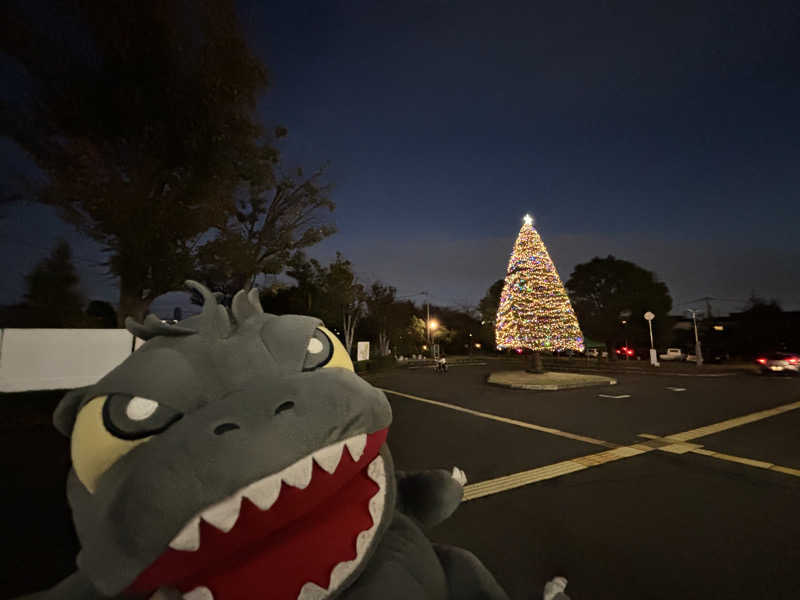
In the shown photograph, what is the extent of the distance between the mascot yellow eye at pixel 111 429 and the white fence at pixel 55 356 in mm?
9614

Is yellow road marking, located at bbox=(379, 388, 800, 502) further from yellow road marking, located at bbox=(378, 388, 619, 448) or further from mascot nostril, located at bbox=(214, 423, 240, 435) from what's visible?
mascot nostril, located at bbox=(214, 423, 240, 435)

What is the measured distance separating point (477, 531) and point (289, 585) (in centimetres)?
249

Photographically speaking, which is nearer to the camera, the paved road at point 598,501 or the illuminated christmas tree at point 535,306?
the paved road at point 598,501

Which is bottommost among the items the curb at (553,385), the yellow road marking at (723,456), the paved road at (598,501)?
the paved road at (598,501)

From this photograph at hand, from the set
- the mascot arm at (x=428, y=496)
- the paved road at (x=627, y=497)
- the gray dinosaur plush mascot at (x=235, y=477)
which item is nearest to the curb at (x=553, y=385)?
the paved road at (x=627, y=497)

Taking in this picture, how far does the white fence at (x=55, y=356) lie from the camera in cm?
885

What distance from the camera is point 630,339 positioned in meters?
31.2

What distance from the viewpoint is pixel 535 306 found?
14.8 m

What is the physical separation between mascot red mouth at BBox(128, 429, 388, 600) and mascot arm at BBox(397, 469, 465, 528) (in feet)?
1.34

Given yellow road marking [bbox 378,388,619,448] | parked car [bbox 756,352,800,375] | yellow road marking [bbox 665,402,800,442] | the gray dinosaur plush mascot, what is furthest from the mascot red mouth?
parked car [bbox 756,352,800,375]

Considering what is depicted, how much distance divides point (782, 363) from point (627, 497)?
1784cm

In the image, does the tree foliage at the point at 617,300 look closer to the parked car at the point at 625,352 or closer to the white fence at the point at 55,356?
the parked car at the point at 625,352

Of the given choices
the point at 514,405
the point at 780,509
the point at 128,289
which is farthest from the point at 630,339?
the point at 128,289

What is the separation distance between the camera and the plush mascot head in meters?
0.86
